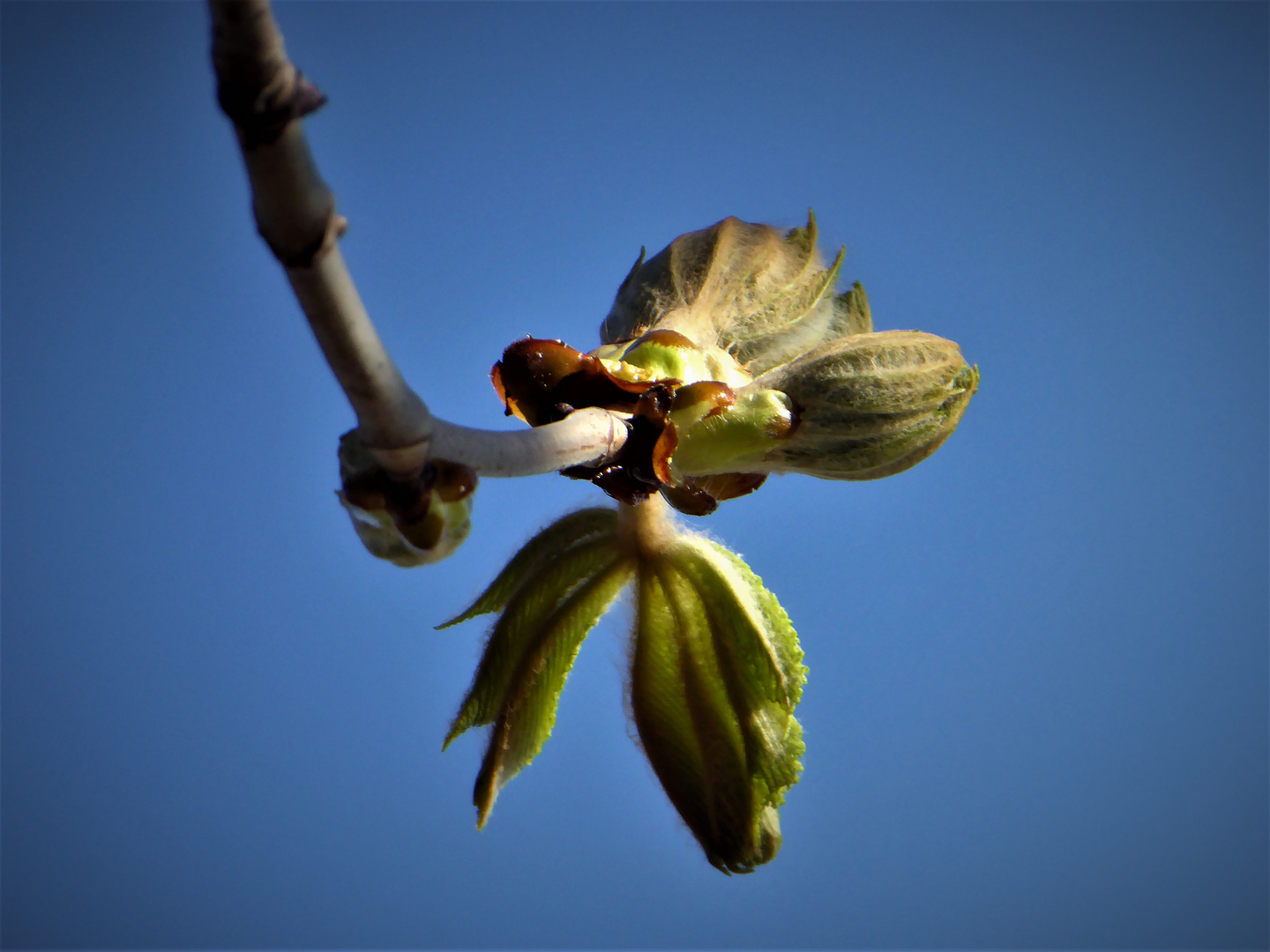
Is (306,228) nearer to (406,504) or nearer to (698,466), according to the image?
(406,504)

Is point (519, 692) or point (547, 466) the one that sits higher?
point (547, 466)

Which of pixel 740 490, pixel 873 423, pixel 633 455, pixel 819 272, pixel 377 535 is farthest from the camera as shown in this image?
pixel 819 272

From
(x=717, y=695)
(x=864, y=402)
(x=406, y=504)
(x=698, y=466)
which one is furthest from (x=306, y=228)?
(x=717, y=695)

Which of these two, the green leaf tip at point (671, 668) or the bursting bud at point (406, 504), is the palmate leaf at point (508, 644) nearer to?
the green leaf tip at point (671, 668)

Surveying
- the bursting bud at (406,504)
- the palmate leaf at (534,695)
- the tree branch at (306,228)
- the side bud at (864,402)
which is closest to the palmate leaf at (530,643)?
the palmate leaf at (534,695)

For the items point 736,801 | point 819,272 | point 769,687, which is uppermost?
point 819,272

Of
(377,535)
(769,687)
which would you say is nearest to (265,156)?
(377,535)

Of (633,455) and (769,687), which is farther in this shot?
(769,687)

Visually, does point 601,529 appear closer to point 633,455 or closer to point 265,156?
point 633,455

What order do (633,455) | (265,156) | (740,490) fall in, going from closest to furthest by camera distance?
1. (265,156)
2. (633,455)
3. (740,490)
